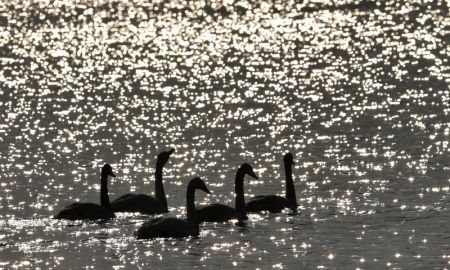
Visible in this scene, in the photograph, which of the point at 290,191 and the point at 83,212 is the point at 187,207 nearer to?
the point at 83,212

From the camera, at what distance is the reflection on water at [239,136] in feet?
107

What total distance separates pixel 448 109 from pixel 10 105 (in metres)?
18.6

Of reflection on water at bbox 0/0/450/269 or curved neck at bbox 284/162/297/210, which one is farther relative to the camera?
curved neck at bbox 284/162/297/210

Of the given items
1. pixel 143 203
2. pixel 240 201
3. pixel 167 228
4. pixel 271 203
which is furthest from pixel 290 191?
pixel 167 228

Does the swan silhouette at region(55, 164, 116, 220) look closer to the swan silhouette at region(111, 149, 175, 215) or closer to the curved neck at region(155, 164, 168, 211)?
the swan silhouette at region(111, 149, 175, 215)

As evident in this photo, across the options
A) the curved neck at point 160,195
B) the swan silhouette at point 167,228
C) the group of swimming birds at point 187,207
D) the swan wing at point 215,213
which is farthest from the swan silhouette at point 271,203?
the swan silhouette at point 167,228

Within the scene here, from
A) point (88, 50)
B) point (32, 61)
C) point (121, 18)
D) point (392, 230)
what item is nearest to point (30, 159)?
point (392, 230)

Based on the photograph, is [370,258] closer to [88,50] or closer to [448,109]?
[448,109]

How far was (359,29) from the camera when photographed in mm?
101062

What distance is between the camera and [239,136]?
50625 mm

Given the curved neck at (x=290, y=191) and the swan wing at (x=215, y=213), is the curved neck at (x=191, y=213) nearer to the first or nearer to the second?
the swan wing at (x=215, y=213)

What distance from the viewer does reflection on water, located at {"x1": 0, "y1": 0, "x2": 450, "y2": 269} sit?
107ft

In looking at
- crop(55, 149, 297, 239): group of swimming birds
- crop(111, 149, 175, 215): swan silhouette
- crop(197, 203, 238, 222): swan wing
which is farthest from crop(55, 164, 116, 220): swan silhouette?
crop(197, 203, 238, 222): swan wing

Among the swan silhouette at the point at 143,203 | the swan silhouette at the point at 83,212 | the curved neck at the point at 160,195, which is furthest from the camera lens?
the curved neck at the point at 160,195
